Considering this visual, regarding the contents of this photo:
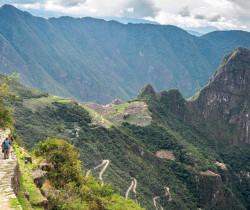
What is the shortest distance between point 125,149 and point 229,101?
4761 inches

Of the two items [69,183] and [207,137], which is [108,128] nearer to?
[69,183]

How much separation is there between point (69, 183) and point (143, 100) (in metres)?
128

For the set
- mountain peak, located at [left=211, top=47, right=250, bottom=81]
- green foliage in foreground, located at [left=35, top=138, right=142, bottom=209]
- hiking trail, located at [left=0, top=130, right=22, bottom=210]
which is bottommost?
green foliage in foreground, located at [left=35, top=138, right=142, bottom=209]

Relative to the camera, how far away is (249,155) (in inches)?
→ 6403

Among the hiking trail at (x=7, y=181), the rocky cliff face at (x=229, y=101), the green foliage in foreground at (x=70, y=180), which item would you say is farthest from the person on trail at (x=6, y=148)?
the rocky cliff face at (x=229, y=101)

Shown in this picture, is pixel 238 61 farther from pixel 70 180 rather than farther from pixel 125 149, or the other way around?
pixel 70 180

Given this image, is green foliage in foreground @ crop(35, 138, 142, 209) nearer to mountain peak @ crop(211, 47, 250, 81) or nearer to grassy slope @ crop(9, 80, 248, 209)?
grassy slope @ crop(9, 80, 248, 209)

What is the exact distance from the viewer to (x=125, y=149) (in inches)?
4092

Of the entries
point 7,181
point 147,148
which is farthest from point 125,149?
point 7,181

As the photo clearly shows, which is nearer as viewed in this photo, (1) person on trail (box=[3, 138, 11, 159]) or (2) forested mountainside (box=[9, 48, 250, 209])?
(1) person on trail (box=[3, 138, 11, 159])

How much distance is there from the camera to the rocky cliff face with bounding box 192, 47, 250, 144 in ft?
589

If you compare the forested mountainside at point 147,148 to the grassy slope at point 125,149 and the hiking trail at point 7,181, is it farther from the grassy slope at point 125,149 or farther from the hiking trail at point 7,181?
the hiking trail at point 7,181

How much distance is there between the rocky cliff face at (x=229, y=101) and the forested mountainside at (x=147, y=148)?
997 centimetres

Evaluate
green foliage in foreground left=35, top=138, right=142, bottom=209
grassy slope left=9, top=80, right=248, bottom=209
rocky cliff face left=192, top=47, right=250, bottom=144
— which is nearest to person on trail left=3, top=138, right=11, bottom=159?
green foliage in foreground left=35, top=138, right=142, bottom=209
